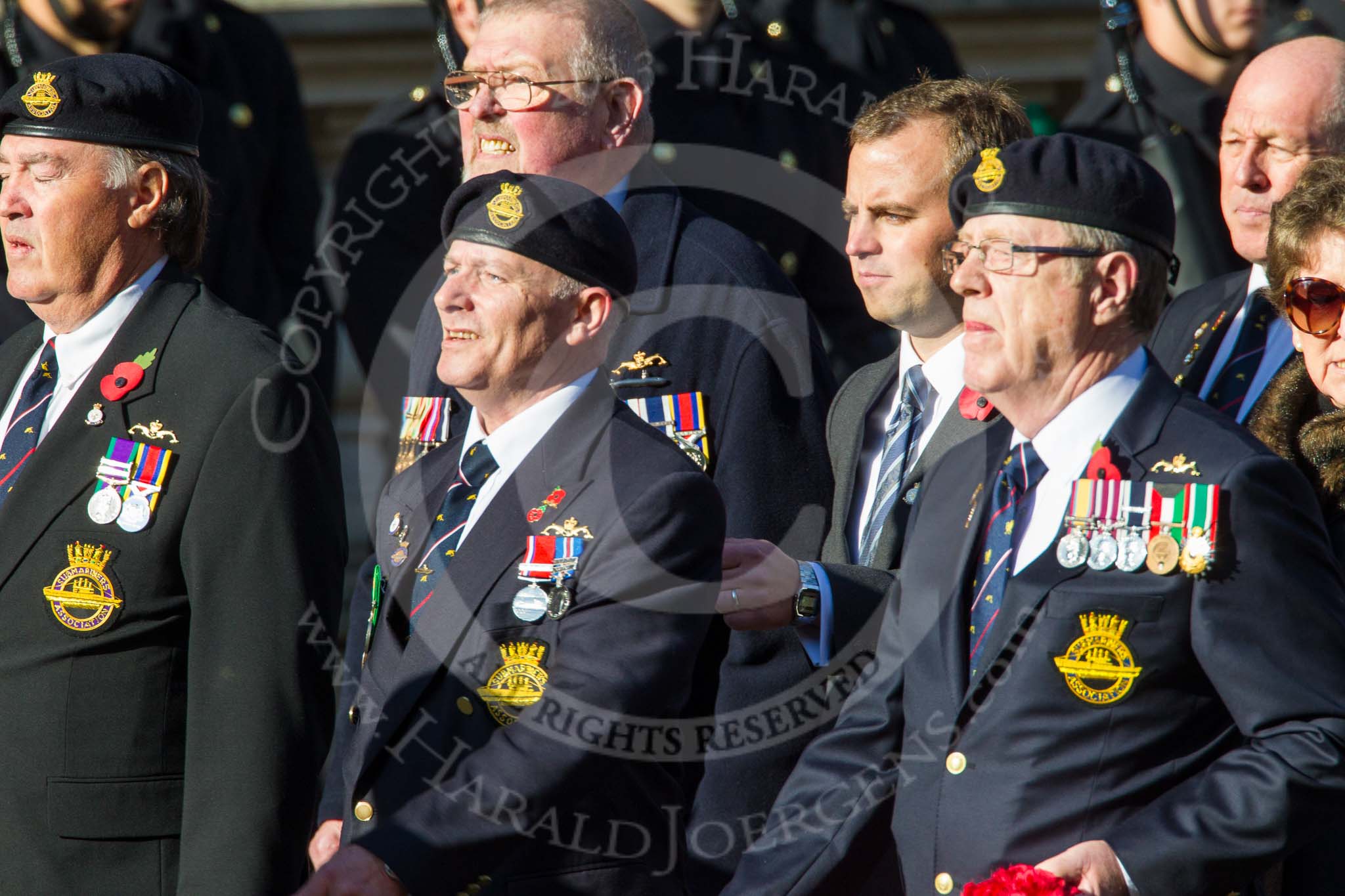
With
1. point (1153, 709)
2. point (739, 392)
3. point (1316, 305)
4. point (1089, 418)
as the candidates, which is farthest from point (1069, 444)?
point (739, 392)

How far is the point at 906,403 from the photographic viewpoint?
421cm

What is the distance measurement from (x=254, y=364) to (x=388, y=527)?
1.43ft

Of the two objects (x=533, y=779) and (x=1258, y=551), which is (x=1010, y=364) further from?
(x=533, y=779)

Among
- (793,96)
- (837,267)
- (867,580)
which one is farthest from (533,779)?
(793,96)

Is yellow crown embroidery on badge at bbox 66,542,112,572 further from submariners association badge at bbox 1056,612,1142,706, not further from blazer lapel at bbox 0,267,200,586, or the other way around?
submariners association badge at bbox 1056,612,1142,706

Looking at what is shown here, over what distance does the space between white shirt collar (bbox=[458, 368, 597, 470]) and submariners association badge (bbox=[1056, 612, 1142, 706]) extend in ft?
3.52

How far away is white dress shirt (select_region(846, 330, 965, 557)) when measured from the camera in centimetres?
414

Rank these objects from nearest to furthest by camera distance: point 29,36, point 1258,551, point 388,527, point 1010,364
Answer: point 1258,551 → point 1010,364 → point 388,527 → point 29,36

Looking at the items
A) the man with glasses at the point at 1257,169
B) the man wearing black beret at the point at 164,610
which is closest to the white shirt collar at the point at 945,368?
the man with glasses at the point at 1257,169

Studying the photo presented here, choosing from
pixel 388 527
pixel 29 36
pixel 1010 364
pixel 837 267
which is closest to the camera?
pixel 1010 364

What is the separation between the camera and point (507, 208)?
11.9ft

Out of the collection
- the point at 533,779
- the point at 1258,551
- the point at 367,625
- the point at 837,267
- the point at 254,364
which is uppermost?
the point at 837,267

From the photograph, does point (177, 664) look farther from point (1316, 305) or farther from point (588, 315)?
point (1316, 305)

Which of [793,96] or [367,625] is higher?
[793,96]
